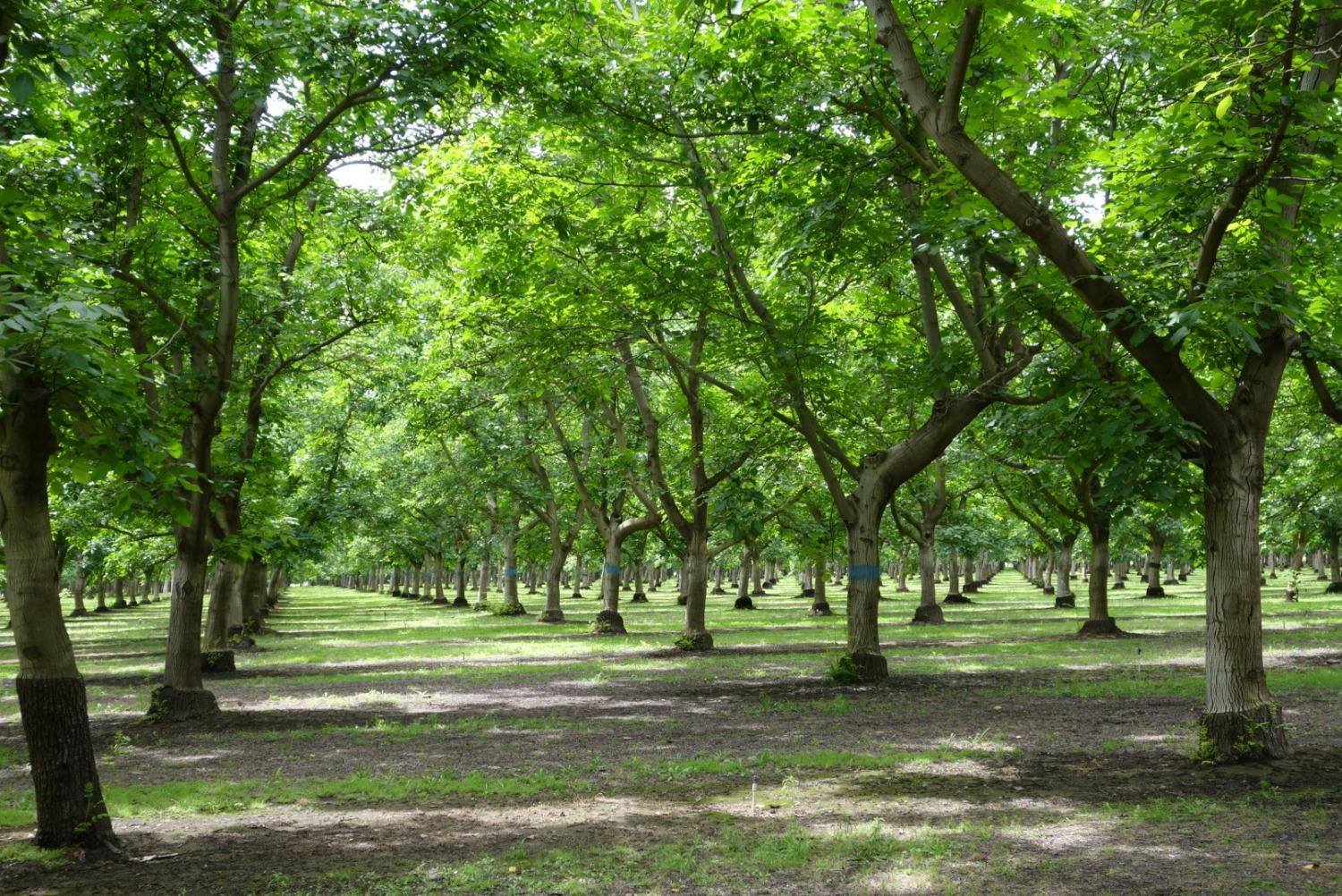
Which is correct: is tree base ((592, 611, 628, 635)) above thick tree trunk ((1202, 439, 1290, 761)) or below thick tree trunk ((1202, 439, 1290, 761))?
below

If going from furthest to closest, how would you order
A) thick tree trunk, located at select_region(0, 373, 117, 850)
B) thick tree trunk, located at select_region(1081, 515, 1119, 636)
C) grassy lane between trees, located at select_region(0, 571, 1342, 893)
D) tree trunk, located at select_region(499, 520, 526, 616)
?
tree trunk, located at select_region(499, 520, 526, 616)
thick tree trunk, located at select_region(1081, 515, 1119, 636)
thick tree trunk, located at select_region(0, 373, 117, 850)
grassy lane between trees, located at select_region(0, 571, 1342, 893)

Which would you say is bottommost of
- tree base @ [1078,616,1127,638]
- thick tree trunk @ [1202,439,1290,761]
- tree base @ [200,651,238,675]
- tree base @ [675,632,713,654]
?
tree base @ [200,651,238,675]

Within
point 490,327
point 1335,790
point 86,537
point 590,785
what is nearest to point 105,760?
point 590,785

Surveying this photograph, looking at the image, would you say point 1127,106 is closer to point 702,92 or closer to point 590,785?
point 702,92

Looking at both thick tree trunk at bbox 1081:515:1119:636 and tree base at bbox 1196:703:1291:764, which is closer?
tree base at bbox 1196:703:1291:764

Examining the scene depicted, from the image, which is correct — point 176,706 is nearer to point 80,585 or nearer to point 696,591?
point 696,591

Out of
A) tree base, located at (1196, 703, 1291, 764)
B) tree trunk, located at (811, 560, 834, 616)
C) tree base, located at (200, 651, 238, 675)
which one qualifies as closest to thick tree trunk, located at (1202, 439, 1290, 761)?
tree base, located at (1196, 703, 1291, 764)

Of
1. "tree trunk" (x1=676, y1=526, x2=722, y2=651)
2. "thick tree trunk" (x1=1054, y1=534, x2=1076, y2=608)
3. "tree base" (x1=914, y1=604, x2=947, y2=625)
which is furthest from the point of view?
"thick tree trunk" (x1=1054, y1=534, x2=1076, y2=608)

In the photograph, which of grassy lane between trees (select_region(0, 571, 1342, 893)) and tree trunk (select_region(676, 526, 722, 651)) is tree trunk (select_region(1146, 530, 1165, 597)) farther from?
tree trunk (select_region(676, 526, 722, 651))

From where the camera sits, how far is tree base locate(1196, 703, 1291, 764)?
338 inches

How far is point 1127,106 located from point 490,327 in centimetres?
1034

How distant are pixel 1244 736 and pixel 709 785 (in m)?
4.55

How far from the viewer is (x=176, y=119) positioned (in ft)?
38.3

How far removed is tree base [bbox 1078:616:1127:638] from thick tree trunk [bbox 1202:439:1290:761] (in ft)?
56.1
